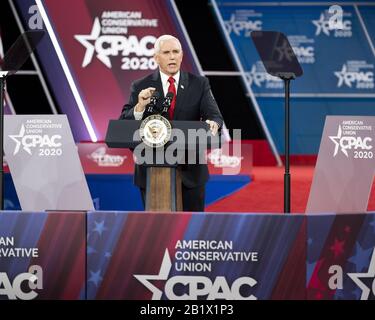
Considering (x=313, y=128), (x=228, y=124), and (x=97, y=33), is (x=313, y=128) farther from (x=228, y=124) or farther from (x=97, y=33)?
(x=97, y=33)

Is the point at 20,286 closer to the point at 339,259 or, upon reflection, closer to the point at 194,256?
the point at 194,256

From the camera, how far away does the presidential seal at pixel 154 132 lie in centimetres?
455

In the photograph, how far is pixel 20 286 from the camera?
4.29 metres

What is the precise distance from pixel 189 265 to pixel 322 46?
7.56m

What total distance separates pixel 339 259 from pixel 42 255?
1380 mm

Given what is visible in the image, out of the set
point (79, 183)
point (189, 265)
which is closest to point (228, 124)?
point (79, 183)

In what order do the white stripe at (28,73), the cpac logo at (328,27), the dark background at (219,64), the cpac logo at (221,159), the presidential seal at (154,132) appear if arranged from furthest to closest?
the cpac logo at (328,27) → the dark background at (219,64) → the white stripe at (28,73) → the cpac logo at (221,159) → the presidential seal at (154,132)

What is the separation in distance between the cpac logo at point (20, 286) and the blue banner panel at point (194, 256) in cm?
25

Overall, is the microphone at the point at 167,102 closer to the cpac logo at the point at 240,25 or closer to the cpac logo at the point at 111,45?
the cpac logo at the point at 111,45

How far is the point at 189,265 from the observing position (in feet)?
14.0

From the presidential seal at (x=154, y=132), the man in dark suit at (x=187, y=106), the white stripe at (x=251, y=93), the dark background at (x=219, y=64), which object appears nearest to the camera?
the presidential seal at (x=154, y=132)

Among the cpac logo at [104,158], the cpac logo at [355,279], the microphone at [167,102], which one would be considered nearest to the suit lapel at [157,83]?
the microphone at [167,102]

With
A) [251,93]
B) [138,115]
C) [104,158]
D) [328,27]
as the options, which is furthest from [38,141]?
[328,27]

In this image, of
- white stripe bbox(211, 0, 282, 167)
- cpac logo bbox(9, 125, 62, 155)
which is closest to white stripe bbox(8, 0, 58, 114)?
white stripe bbox(211, 0, 282, 167)
